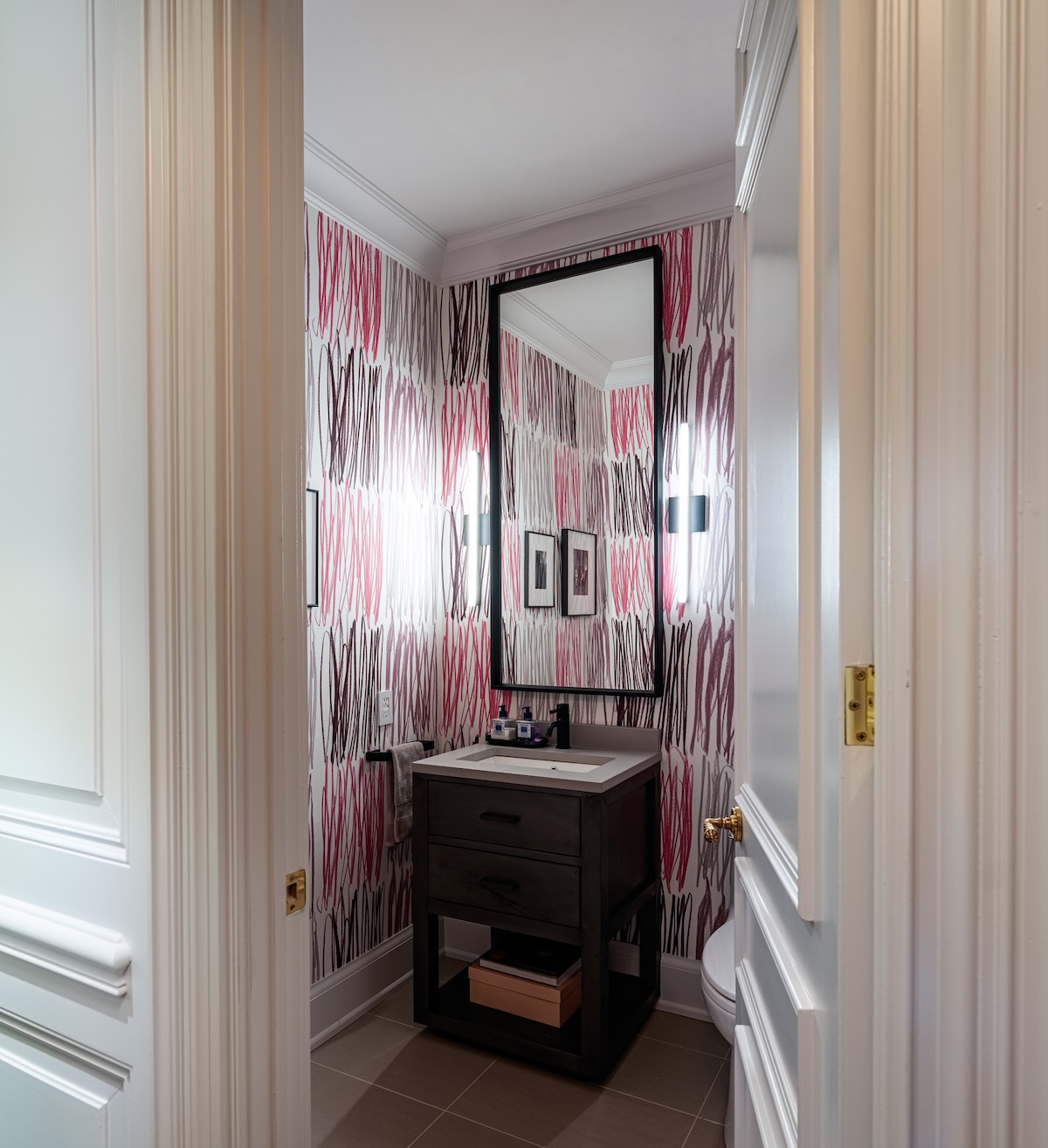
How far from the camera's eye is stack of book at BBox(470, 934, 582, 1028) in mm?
2285

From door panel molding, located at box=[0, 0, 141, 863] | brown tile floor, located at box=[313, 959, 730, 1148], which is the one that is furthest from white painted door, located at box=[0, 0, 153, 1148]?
brown tile floor, located at box=[313, 959, 730, 1148]

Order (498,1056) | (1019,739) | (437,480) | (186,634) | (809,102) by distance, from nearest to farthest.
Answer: (1019,739)
(809,102)
(186,634)
(498,1056)
(437,480)

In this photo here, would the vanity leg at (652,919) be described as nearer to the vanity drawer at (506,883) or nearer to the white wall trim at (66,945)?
the vanity drawer at (506,883)

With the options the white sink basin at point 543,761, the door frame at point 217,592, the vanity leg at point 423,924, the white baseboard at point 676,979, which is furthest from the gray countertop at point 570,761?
the door frame at point 217,592

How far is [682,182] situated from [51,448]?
2167mm

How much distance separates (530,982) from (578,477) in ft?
5.30

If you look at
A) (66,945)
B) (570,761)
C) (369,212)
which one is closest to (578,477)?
(570,761)

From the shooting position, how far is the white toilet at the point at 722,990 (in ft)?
5.83

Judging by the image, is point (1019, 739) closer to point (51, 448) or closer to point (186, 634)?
point (186, 634)

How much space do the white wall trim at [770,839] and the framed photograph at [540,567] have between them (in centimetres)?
155

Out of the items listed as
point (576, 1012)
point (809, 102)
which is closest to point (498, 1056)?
point (576, 1012)

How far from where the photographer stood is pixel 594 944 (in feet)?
6.94

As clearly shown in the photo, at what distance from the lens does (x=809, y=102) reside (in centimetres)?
79

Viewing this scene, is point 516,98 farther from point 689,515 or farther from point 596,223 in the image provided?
point 689,515
